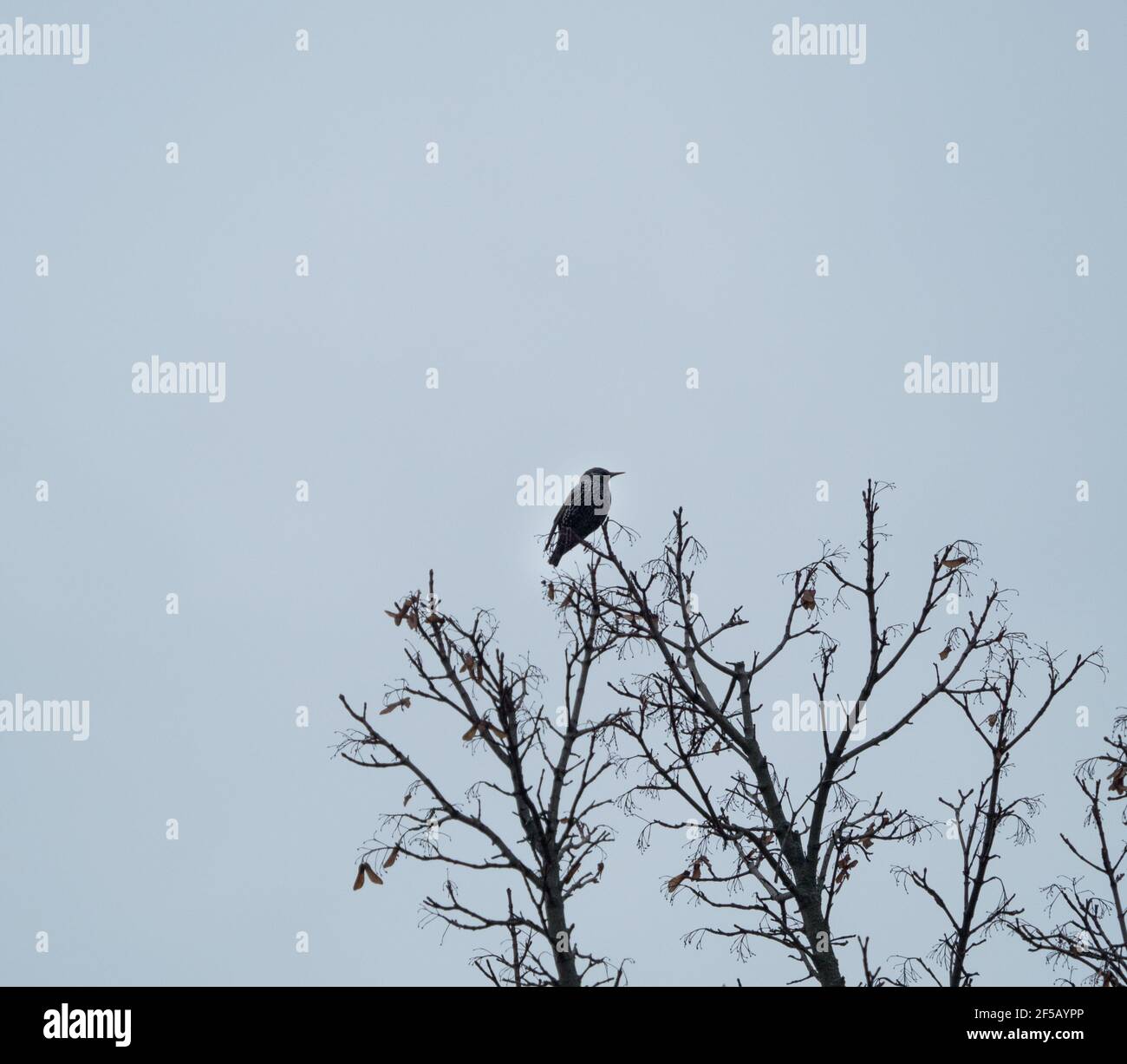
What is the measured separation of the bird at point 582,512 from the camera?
12.9m

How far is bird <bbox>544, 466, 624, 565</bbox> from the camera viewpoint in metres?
12.9

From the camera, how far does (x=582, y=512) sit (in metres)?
13.0
